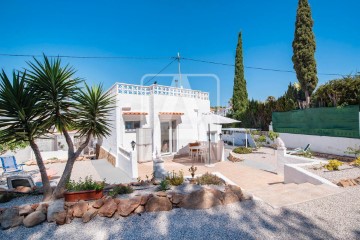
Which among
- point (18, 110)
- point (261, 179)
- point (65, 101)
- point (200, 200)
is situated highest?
point (65, 101)

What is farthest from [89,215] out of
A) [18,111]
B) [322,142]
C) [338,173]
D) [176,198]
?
[322,142]

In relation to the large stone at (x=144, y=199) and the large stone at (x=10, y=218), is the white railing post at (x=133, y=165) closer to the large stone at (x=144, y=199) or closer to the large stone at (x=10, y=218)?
the large stone at (x=144, y=199)

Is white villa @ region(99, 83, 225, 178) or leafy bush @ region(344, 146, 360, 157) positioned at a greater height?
white villa @ region(99, 83, 225, 178)

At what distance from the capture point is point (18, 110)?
13.8ft

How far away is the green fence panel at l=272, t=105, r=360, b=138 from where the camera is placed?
12062 mm

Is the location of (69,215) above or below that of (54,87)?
below

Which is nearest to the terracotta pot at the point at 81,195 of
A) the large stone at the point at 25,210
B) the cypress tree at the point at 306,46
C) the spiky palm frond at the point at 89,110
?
the large stone at the point at 25,210

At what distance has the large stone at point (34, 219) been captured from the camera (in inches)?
160

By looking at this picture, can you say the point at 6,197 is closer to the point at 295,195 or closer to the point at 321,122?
the point at 295,195

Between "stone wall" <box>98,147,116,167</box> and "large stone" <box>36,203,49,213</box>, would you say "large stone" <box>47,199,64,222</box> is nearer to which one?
"large stone" <box>36,203,49,213</box>

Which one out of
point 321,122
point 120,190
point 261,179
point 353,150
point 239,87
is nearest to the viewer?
point 120,190

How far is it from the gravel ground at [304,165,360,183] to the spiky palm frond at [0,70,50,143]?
28.1 feet

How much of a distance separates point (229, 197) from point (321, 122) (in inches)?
501

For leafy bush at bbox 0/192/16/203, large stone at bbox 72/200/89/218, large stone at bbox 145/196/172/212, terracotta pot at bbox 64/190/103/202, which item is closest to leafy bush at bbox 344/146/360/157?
large stone at bbox 145/196/172/212
